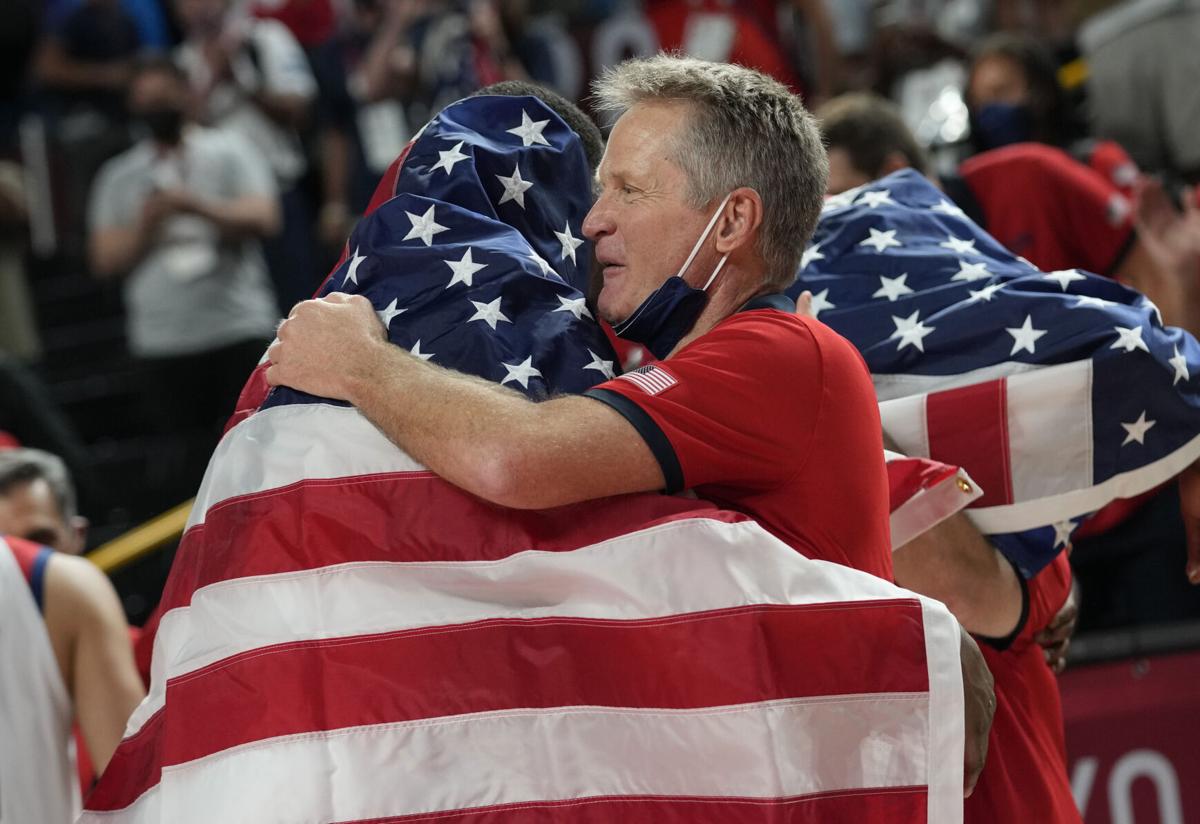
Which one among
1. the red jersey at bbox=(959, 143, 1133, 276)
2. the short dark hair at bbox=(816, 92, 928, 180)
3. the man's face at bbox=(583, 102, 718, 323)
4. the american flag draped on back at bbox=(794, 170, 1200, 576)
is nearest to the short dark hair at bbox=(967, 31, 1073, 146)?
the red jersey at bbox=(959, 143, 1133, 276)

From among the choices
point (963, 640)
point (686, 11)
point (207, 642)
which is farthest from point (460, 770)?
point (686, 11)

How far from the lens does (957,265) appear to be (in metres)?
3.14

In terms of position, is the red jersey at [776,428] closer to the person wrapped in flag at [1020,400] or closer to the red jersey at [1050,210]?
the person wrapped in flag at [1020,400]

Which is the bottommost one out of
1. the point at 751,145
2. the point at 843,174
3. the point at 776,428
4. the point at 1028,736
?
the point at 1028,736

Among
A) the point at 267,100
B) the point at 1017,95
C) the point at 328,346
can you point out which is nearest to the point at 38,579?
the point at 328,346

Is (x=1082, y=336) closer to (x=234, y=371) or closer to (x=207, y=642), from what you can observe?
(x=207, y=642)

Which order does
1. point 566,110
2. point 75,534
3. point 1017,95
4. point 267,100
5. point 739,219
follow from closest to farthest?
point 739,219 < point 566,110 < point 75,534 < point 1017,95 < point 267,100

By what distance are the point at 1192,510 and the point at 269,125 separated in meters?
5.67

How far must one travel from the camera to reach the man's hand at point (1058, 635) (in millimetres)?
3205

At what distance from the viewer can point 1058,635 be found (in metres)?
3.22

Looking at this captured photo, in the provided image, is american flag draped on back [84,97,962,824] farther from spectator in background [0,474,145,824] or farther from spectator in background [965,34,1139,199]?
spectator in background [965,34,1139,199]

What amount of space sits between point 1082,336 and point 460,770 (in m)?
1.41

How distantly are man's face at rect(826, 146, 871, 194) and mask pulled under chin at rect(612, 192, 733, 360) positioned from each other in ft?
4.81

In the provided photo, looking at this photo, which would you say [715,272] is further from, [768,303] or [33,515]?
[33,515]
